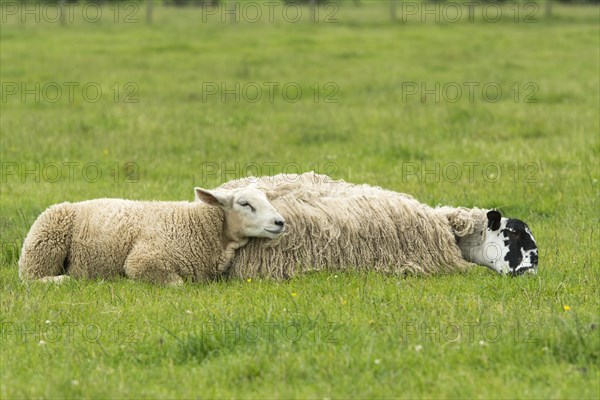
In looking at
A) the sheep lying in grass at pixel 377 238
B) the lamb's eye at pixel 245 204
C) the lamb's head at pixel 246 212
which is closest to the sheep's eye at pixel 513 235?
the sheep lying in grass at pixel 377 238

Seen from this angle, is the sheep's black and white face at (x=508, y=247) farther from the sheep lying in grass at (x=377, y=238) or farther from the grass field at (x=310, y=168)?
the grass field at (x=310, y=168)

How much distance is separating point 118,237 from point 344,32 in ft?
66.5

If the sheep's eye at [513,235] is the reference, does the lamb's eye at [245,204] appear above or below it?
above

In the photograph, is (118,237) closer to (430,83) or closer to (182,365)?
(182,365)

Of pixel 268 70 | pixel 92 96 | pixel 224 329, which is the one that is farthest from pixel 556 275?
pixel 268 70

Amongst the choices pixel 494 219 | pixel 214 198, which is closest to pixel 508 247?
pixel 494 219

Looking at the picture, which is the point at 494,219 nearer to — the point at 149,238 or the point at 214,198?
the point at 214,198

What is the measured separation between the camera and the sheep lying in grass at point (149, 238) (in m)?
7.43

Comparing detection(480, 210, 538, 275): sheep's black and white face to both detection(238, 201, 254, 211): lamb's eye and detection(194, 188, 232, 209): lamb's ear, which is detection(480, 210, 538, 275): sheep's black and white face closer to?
detection(238, 201, 254, 211): lamb's eye

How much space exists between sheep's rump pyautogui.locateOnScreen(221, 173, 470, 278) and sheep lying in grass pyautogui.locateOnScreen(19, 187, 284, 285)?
0.76ft

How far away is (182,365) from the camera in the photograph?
5465 millimetres

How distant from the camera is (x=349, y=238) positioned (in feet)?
25.4

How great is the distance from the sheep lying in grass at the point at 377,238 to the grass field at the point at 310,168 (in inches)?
8.9

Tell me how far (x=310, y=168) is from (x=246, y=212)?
4.73 m
